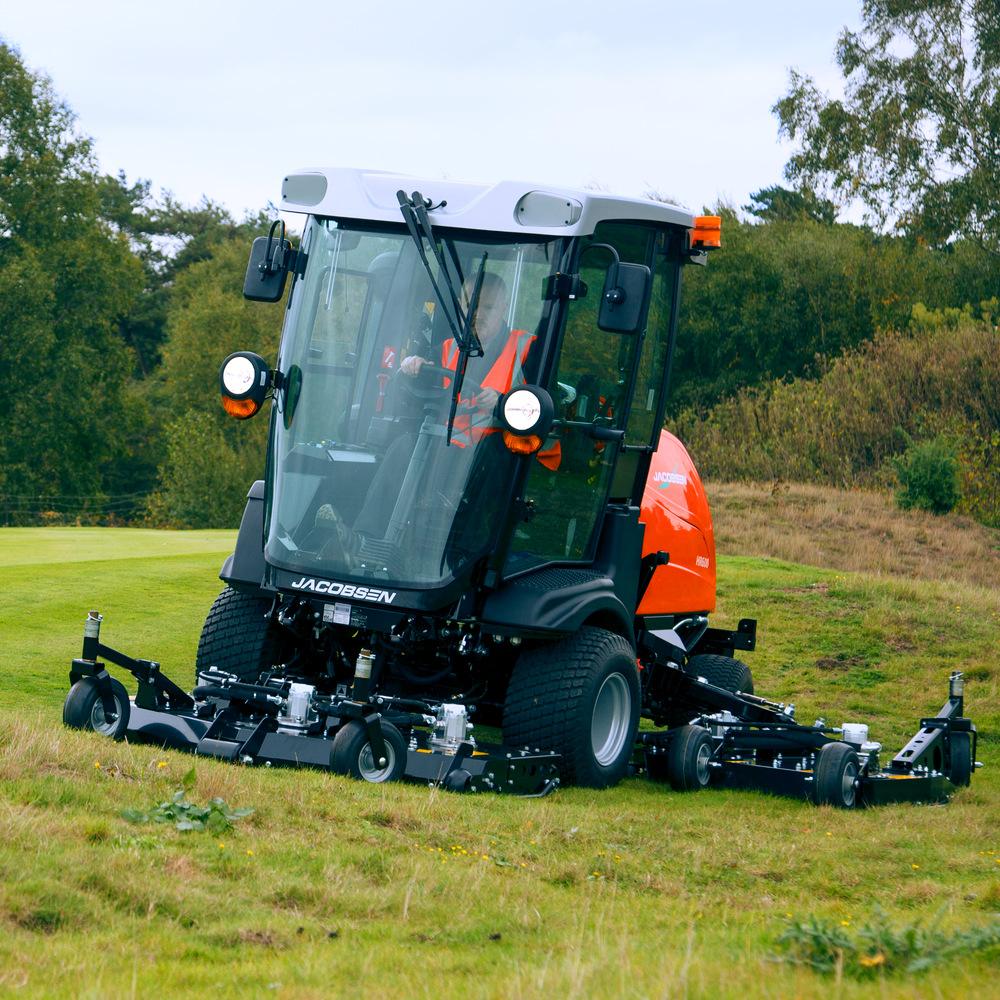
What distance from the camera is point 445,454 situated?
7.51 metres

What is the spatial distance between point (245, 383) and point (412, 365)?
35.1 inches

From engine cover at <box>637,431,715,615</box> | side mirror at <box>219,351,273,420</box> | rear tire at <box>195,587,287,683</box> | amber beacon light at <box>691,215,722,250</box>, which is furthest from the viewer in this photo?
engine cover at <box>637,431,715,615</box>

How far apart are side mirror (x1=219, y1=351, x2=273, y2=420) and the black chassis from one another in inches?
51.0

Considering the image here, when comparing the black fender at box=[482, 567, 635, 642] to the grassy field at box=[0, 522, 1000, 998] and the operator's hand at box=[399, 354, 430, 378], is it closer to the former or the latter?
the grassy field at box=[0, 522, 1000, 998]

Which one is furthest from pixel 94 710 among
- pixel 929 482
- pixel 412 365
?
pixel 929 482

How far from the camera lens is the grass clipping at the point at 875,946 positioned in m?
3.84

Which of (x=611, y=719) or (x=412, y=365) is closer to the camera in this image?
(x=412, y=365)

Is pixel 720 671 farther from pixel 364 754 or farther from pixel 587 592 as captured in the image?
pixel 364 754

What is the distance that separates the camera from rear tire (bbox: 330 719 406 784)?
6684 mm

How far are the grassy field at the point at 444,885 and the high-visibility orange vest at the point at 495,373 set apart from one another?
185 cm

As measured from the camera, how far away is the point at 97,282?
44531 mm

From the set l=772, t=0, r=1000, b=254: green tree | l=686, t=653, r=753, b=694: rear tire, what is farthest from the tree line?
l=686, t=653, r=753, b=694: rear tire

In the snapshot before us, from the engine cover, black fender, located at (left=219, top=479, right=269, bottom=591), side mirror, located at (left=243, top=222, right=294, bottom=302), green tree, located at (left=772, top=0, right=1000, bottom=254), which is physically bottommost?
black fender, located at (left=219, top=479, right=269, bottom=591)

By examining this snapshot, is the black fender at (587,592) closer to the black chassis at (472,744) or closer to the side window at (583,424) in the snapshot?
the side window at (583,424)
